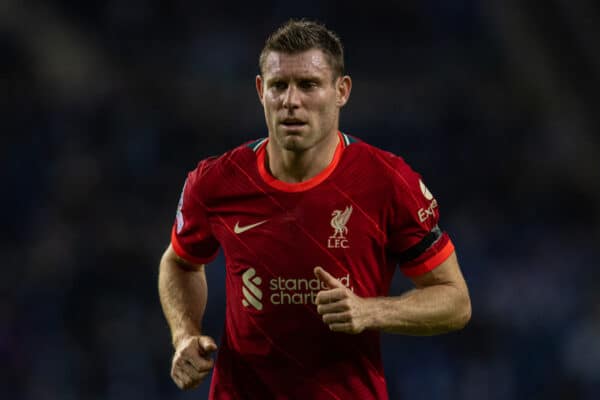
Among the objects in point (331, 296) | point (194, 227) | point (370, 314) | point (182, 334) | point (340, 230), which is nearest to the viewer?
point (331, 296)

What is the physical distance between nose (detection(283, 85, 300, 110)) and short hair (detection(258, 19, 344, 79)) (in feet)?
0.42

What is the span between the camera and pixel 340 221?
2.84 meters

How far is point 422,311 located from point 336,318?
15.4 inches

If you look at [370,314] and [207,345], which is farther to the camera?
[207,345]

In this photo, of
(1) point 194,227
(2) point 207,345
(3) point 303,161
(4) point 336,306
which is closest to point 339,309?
(4) point 336,306

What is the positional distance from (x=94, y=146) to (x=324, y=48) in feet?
16.5

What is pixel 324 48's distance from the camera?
9.48ft

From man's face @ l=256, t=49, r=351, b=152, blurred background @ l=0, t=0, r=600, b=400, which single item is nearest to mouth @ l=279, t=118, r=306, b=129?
man's face @ l=256, t=49, r=351, b=152

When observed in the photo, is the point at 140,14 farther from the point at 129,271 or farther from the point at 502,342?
the point at 502,342

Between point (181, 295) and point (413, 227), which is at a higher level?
point (413, 227)

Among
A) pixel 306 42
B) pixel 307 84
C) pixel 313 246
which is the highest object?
pixel 306 42

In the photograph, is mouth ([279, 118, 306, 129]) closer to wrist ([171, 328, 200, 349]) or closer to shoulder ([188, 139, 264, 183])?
shoulder ([188, 139, 264, 183])

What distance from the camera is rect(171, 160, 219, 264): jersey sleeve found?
3074 mm

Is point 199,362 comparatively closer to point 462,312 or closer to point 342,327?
point 342,327
